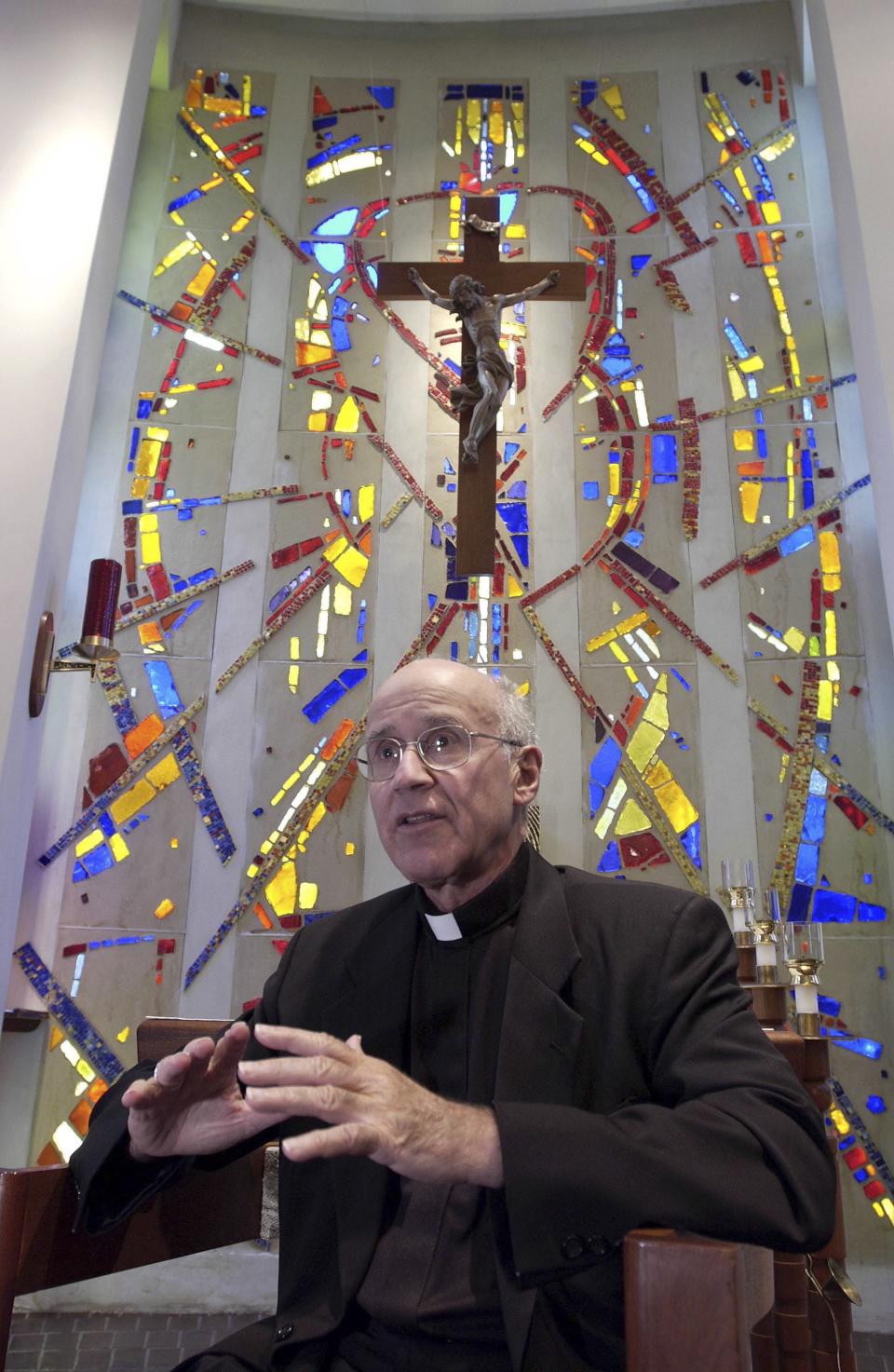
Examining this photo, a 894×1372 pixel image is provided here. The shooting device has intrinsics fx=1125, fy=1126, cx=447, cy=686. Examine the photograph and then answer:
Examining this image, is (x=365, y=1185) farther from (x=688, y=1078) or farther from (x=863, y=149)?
(x=863, y=149)

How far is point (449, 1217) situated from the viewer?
1.66 metres

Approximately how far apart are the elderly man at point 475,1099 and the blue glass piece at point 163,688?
10.8 ft

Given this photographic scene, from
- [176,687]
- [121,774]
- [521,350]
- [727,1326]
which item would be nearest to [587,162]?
[521,350]

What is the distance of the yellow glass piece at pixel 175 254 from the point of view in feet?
20.0

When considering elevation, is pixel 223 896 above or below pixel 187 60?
below

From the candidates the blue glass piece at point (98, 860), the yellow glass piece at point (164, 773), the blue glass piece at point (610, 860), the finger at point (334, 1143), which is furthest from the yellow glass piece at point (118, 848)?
the finger at point (334, 1143)

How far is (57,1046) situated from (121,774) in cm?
118

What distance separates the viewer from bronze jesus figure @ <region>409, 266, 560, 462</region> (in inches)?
188

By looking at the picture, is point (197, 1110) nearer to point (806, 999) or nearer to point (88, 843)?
point (806, 999)

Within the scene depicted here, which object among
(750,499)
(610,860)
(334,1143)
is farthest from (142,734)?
(334,1143)

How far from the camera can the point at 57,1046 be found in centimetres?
467

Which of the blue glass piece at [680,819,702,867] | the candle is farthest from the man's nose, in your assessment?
the blue glass piece at [680,819,702,867]

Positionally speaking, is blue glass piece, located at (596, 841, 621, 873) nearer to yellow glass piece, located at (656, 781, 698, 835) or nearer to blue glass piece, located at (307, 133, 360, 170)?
yellow glass piece, located at (656, 781, 698, 835)

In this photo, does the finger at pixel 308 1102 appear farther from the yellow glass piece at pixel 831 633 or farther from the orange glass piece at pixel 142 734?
the yellow glass piece at pixel 831 633
